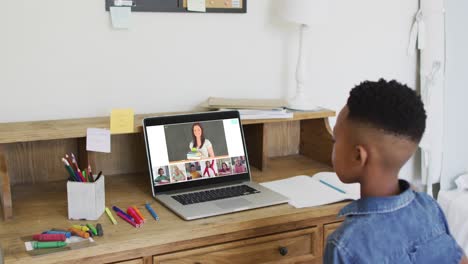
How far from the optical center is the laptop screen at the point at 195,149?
179 centimetres

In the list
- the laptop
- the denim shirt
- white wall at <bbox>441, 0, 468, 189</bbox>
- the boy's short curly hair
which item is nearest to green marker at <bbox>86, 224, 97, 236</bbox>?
the laptop

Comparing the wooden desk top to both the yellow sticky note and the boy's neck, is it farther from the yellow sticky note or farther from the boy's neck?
the boy's neck

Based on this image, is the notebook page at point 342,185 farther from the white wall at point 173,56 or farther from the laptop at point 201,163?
the white wall at point 173,56

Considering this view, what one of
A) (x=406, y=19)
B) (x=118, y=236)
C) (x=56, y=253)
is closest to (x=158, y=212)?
(x=118, y=236)

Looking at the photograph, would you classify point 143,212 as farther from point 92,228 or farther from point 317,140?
point 317,140

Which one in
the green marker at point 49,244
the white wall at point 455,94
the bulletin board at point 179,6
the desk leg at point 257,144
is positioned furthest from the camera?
the white wall at point 455,94

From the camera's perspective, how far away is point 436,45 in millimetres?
2500

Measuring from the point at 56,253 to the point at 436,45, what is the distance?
6.01 feet

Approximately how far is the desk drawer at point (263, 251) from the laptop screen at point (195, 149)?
0.98 feet

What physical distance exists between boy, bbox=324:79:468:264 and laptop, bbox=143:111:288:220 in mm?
477

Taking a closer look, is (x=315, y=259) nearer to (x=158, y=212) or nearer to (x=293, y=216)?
(x=293, y=216)

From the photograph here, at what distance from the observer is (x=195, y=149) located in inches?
73.0

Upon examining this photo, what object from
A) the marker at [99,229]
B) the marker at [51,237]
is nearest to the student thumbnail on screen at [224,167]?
the marker at [99,229]

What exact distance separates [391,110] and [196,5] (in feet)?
3.43
